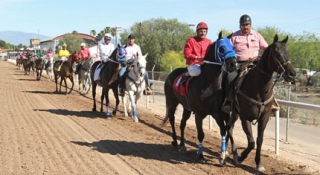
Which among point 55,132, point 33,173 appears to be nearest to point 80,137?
point 55,132

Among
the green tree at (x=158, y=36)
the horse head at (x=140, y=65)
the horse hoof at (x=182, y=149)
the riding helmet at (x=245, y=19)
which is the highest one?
the green tree at (x=158, y=36)

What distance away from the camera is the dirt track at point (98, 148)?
25.5 ft

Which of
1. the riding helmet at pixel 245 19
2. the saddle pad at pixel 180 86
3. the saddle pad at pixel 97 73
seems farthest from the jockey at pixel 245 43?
the saddle pad at pixel 97 73

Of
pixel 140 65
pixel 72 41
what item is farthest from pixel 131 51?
pixel 72 41

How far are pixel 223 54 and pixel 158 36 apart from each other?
170 ft

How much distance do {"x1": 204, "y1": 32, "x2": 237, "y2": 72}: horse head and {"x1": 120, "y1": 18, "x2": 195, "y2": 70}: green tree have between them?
154 feet

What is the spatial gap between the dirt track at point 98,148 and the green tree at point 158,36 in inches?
1663

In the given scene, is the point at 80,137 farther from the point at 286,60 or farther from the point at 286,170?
the point at 286,60

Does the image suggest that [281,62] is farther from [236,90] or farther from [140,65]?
[140,65]

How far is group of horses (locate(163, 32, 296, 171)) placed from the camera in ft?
23.1

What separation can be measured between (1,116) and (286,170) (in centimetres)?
968

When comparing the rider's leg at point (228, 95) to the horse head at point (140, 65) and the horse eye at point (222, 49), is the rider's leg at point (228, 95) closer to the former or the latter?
the horse eye at point (222, 49)

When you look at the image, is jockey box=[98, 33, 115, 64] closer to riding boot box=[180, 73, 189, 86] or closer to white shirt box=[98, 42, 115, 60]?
white shirt box=[98, 42, 115, 60]

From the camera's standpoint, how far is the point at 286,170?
8.05 metres
